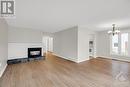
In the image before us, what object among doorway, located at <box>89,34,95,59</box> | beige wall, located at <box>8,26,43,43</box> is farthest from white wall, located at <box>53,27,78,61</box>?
doorway, located at <box>89,34,95,59</box>

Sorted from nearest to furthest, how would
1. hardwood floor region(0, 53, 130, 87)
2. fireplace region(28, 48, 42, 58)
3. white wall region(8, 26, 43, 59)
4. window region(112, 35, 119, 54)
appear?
hardwood floor region(0, 53, 130, 87) < white wall region(8, 26, 43, 59) < fireplace region(28, 48, 42, 58) < window region(112, 35, 119, 54)

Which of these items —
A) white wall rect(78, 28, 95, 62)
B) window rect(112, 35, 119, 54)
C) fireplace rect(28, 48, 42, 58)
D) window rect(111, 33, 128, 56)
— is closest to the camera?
white wall rect(78, 28, 95, 62)

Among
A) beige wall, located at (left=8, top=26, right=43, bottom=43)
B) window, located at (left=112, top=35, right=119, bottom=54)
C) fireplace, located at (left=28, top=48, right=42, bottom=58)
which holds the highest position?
beige wall, located at (left=8, top=26, right=43, bottom=43)

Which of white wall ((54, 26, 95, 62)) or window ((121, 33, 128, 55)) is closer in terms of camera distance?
white wall ((54, 26, 95, 62))

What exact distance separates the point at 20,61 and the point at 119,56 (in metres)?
7.22

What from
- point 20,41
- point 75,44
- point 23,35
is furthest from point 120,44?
point 20,41

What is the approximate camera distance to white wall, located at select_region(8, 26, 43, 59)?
19.6 feet

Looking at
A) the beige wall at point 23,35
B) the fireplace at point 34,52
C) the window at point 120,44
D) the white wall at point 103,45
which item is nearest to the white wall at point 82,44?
the white wall at point 103,45

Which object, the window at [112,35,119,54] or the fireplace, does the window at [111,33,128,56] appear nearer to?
the window at [112,35,119,54]

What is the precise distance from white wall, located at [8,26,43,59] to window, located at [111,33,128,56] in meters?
6.19

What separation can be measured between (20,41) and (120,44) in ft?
24.6

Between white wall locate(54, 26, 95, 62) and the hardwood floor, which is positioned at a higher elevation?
white wall locate(54, 26, 95, 62)

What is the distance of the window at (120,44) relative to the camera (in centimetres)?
676

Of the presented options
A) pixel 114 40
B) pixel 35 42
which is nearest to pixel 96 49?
pixel 114 40
